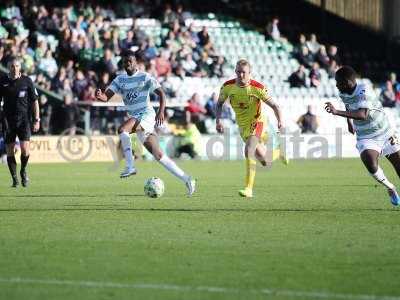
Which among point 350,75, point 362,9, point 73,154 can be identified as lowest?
point 73,154

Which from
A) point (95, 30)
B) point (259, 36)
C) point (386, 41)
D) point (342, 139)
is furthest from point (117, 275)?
point (386, 41)

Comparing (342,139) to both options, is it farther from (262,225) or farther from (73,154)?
(262,225)

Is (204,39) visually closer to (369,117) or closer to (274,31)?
(274,31)

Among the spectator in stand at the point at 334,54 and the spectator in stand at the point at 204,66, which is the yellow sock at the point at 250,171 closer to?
the spectator in stand at the point at 204,66

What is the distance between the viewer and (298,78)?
38938 millimetres

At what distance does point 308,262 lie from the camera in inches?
385

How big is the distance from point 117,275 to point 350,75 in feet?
20.6

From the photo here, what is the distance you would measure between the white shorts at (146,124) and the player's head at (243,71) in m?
1.59

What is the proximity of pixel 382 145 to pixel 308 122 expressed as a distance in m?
21.3

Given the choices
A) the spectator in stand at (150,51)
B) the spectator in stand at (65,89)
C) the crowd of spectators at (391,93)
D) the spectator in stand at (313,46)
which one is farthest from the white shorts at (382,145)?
the spectator in stand at (313,46)

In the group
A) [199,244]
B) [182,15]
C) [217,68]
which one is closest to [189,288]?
[199,244]

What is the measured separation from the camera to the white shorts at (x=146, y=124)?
1758 centimetres

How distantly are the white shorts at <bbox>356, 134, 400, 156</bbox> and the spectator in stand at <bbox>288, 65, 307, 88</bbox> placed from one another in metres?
23.8

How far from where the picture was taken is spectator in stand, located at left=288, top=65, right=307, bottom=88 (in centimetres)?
3888
